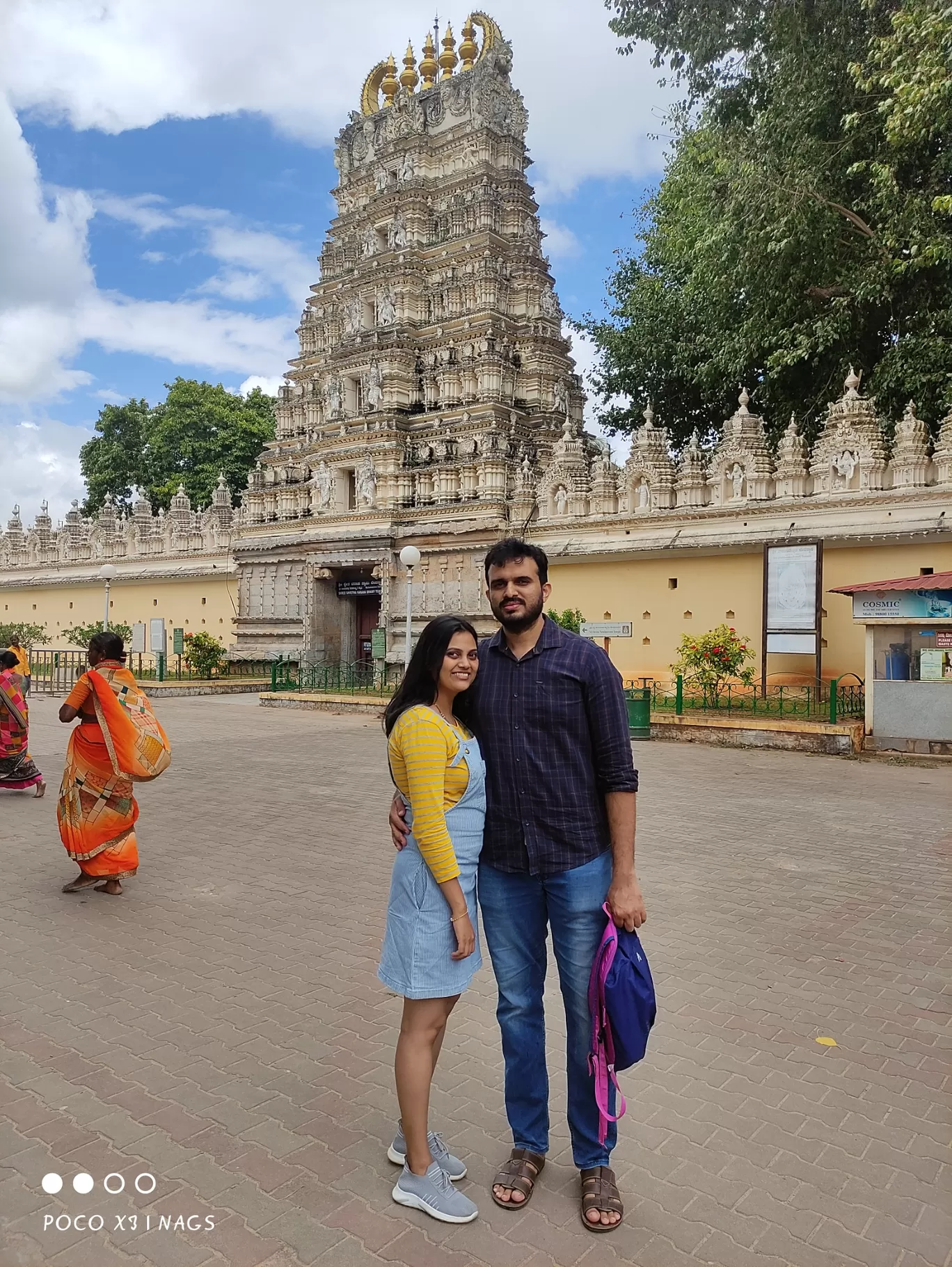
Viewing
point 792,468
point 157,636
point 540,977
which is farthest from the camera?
point 157,636

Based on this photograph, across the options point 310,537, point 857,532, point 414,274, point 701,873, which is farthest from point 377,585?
point 701,873

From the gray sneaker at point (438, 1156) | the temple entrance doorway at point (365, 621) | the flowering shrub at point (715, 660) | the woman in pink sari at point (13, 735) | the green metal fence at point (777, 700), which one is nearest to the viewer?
the gray sneaker at point (438, 1156)

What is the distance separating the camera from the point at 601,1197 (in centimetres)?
261

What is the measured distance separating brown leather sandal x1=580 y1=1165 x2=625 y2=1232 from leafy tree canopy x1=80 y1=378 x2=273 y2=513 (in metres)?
38.6

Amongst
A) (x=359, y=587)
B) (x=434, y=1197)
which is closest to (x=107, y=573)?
(x=359, y=587)

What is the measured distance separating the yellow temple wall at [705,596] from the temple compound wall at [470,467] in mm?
44

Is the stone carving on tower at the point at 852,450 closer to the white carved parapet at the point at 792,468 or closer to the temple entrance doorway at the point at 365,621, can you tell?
the white carved parapet at the point at 792,468

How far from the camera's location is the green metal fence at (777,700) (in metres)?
13.9

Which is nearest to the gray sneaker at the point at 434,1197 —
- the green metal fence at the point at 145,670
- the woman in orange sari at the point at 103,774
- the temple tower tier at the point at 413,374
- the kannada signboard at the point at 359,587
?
the woman in orange sari at the point at 103,774

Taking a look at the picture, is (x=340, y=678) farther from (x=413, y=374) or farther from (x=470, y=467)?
(x=413, y=374)

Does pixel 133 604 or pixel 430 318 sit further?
pixel 133 604

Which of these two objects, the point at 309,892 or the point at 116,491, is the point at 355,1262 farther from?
the point at 116,491

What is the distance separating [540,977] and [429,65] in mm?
31253

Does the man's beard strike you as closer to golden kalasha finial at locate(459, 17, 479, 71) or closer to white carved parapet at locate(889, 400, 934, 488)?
white carved parapet at locate(889, 400, 934, 488)
